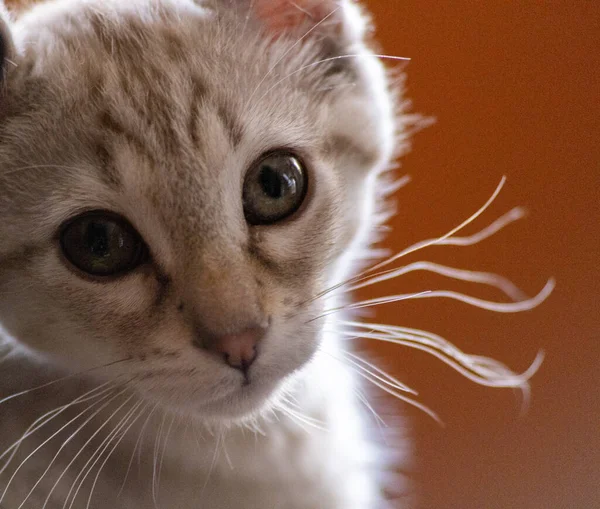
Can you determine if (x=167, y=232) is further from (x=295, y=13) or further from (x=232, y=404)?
(x=295, y=13)

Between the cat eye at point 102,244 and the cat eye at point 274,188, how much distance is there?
13 cm

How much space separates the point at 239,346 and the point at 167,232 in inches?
5.3

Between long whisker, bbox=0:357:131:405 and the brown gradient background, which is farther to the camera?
the brown gradient background

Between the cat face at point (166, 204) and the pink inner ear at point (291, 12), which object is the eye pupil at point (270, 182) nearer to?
the cat face at point (166, 204)

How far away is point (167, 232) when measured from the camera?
2.10 feet

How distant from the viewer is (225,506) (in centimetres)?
78

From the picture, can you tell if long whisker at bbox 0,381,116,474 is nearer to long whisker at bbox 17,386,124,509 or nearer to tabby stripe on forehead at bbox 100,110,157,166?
long whisker at bbox 17,386,124,509

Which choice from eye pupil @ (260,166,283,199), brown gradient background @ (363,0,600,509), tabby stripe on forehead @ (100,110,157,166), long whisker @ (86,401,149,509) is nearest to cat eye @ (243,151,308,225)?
eye pupil @ (260,166,283,199)

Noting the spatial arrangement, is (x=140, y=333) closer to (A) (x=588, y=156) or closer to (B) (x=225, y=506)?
(B) (x=225, y=506)

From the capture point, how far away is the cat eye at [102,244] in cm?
66

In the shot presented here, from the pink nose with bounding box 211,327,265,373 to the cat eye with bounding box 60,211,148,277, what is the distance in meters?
0.13

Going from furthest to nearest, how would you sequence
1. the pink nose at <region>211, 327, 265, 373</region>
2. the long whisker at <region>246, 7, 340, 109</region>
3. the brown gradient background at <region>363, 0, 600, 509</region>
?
the brown gradient background at <region>363, 0, 600, 509</region>
the long whisker at <region>246, 7, 340, 109</region>
the pink nose at <region>211, 327, 265, 373</region>

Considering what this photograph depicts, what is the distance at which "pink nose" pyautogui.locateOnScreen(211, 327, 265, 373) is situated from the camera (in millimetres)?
614

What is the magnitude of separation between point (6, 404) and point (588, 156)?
1195 millimetres
